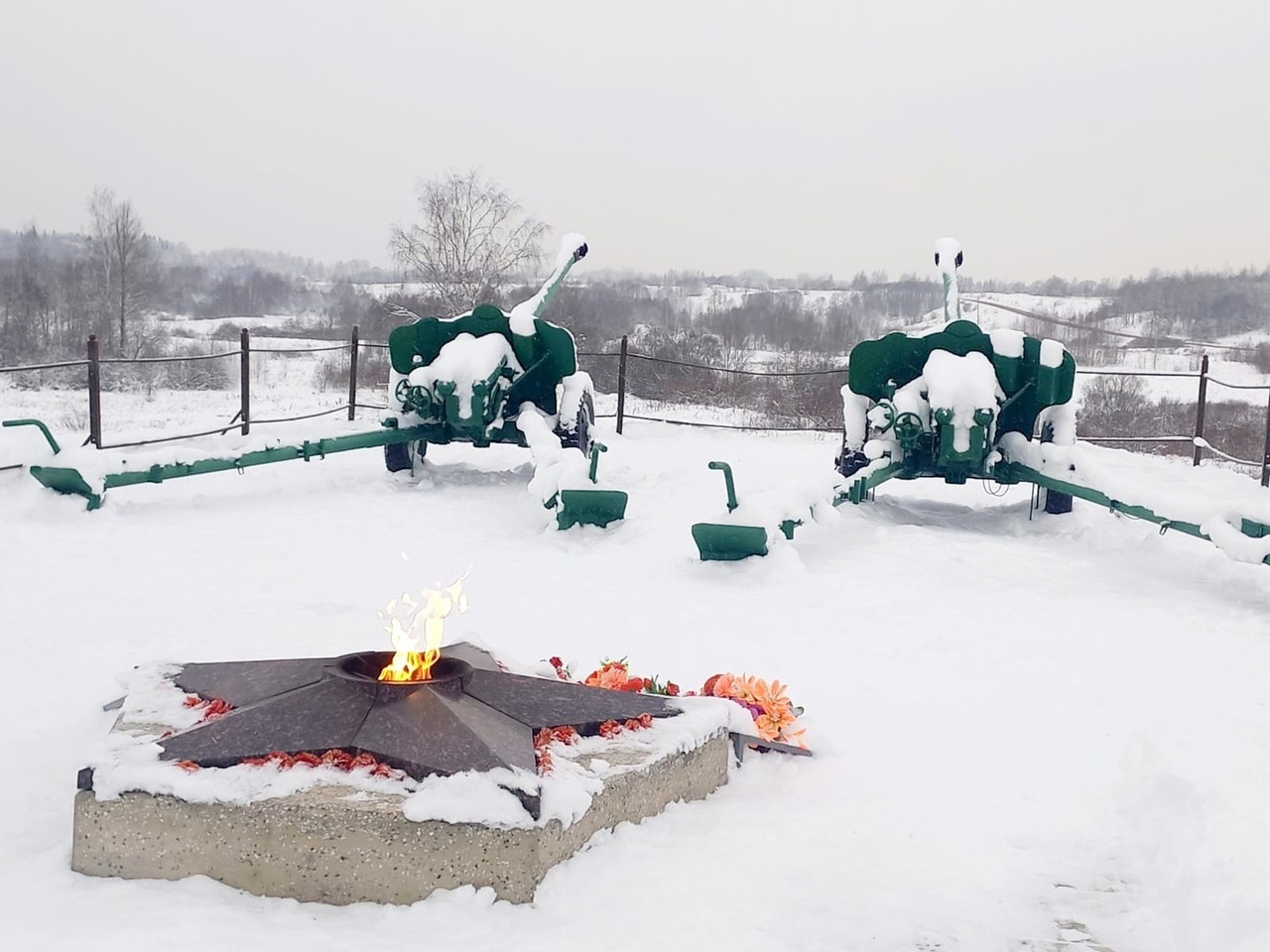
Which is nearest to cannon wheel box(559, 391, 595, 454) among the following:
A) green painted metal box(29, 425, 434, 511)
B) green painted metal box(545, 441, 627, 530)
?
green painted metal box(29, 425, 434, 511)

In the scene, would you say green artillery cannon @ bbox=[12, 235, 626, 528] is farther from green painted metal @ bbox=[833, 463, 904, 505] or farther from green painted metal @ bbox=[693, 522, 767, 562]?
green painted metal @ bbox=[693, 522, 767, 562]

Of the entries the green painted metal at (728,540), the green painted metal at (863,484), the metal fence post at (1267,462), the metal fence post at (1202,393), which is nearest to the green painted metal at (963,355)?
the green painted metal at (863,484)

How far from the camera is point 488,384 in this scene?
31.5 feet

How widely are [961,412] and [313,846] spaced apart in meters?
6.55

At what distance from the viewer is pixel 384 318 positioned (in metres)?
32.6

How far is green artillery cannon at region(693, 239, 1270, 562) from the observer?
27.8ft

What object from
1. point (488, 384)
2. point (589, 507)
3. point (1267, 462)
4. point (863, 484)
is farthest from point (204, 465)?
point (1267, 462)

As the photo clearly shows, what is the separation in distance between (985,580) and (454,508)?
156 inches

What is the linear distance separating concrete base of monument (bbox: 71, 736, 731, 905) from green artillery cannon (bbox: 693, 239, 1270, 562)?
5.60m

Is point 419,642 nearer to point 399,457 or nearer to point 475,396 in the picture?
point 475,396

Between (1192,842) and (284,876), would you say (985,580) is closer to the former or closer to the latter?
(1192,842)

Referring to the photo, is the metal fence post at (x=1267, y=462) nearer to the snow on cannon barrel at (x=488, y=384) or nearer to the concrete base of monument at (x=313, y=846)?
the snow on cannon barrel at (x=488, y=384)

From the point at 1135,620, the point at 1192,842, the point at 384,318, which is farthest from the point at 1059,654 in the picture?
the point at 384,318

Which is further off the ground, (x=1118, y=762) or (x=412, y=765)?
(x=412, y=765)
